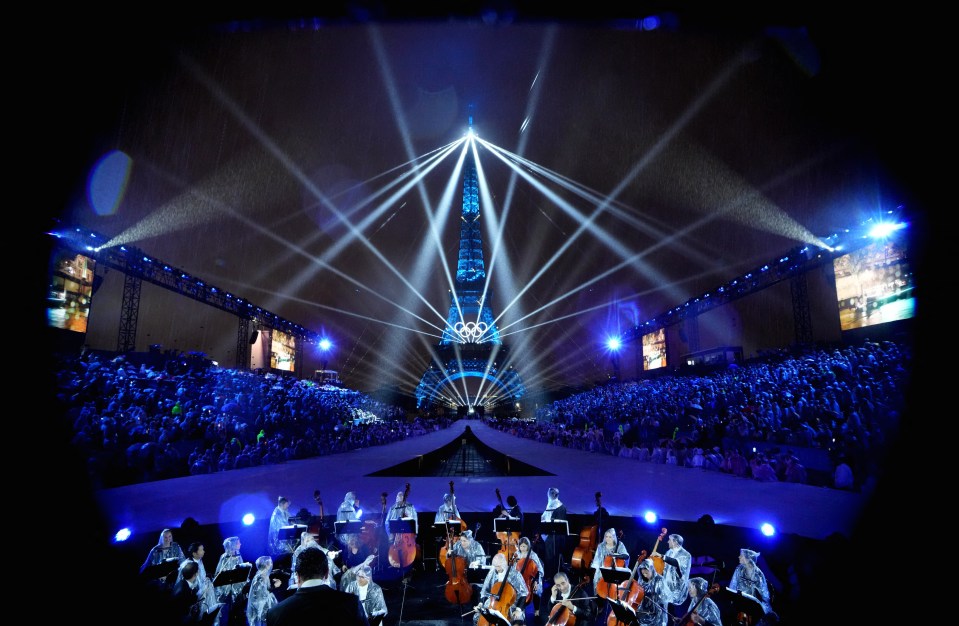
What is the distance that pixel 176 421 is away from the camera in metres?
16.4

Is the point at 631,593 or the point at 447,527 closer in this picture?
the point at 631,593

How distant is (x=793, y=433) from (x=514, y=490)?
889 centimetres

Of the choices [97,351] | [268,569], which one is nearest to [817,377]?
[268,569]

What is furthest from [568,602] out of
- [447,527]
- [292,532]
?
[292,532]

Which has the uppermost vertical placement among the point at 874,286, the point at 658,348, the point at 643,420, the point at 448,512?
the point at 874,286

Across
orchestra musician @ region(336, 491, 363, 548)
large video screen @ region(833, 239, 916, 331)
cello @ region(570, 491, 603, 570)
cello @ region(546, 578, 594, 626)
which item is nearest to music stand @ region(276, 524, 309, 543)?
orchestra musician @ region(336, 491, 363, 548)

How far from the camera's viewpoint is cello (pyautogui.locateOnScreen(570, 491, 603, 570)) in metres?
8.90

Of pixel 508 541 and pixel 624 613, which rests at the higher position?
pixel 624 613

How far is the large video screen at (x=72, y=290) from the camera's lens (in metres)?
22.6

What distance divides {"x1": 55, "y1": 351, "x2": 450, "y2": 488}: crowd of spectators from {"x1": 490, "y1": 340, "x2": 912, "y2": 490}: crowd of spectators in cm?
1626

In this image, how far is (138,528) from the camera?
880 centimetres

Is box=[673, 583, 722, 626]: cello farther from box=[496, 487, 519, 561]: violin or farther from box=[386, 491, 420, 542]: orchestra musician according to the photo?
box=[386, 491, 420, 542]: orchestra musician

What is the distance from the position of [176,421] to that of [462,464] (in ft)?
44.7

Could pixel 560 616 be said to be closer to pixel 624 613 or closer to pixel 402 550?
pixel 624 613
